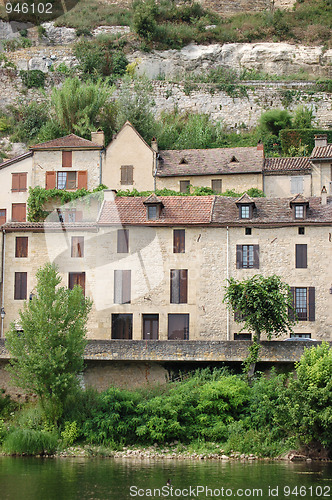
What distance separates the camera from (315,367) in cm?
2952

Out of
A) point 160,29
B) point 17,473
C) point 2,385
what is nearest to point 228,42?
point 160,29

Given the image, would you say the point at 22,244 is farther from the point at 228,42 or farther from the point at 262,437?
the point at 228,42

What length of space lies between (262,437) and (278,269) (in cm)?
1065

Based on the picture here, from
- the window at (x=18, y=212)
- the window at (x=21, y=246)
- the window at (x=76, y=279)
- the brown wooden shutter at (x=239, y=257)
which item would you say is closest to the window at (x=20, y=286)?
the window at (x=21, y=246)

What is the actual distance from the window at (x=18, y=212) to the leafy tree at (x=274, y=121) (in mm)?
19845

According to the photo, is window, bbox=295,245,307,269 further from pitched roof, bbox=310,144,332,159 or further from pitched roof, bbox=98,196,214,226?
pitched roof, bbox=310,144,332,159

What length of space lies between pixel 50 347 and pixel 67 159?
2085 centimetres

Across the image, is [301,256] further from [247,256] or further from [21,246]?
[21,246]

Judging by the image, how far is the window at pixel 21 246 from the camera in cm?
4041

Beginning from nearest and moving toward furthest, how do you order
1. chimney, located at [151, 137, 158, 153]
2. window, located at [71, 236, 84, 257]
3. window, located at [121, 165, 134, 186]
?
window, located at [71, 236, 84, 257], window, located at [121, 165, 134, 186], chimney, located at [151, 137, 158, 153]

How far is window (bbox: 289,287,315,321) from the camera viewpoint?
3806 cm

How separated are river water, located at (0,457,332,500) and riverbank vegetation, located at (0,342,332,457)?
1387 mm

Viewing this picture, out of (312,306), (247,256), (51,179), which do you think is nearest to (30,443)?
(247,256)

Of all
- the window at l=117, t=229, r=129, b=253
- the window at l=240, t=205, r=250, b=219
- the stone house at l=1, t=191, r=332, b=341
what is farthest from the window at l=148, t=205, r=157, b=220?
the window at l=240, t=205, r=250, b=219
